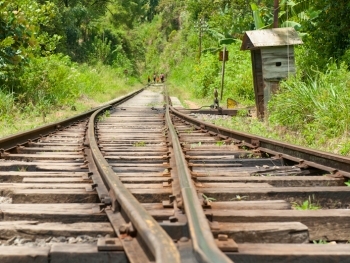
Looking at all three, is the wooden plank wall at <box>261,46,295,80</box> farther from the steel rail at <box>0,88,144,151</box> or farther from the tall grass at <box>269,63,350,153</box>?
the steel rail at <box>0,88,144,151</box>

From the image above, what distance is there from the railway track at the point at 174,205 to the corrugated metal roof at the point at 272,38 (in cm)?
503

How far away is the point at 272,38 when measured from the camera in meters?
10.5

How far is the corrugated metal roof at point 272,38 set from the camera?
10.3 metres

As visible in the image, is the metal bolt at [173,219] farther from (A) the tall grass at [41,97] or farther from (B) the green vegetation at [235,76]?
(A) the tall grass at [41,97]

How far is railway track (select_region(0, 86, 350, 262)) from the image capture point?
6.95 feet

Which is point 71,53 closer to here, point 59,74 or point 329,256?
point 59,74

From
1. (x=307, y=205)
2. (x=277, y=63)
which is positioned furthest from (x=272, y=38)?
(x=307, y=205)

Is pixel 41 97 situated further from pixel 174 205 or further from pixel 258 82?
pixel 174 205

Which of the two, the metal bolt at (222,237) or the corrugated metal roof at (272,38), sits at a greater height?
the corrugated metal roof at (272,38)

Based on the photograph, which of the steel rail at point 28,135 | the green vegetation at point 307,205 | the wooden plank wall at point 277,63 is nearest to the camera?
the green vegetation at point 307,205

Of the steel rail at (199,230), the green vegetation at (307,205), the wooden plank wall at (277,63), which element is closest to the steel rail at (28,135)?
the steel rail at (199,230)

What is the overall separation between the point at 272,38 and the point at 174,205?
835 cm

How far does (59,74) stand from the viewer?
1573cm

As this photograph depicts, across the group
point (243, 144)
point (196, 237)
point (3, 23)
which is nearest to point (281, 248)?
point (196, 237)
